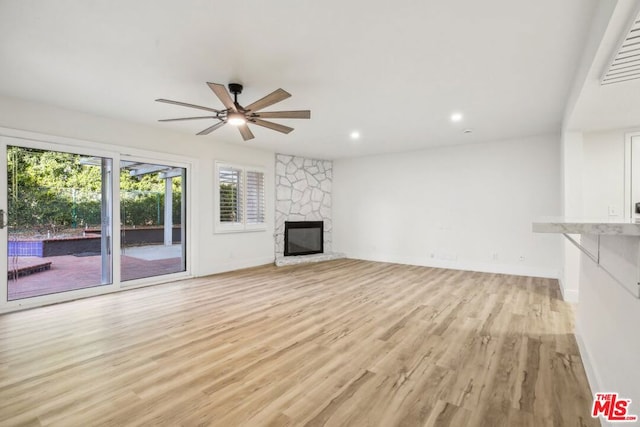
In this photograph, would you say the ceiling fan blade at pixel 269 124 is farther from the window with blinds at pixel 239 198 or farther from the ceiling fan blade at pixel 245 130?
the window with blinds at pixel 239 198

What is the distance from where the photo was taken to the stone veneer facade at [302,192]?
22.4 feet

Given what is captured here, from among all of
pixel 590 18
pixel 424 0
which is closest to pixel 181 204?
pixel 424 0

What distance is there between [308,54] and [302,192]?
188 inches

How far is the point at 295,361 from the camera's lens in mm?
2328

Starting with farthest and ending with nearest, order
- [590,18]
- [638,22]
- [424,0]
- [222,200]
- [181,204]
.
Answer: [222,200]
[181,204]
[590,18]
[424,0]
[638,22]

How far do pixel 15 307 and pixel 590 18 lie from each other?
6123mm

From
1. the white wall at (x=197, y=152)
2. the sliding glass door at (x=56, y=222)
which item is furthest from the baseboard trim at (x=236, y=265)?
the sliding glass door at (x=56, y=222)

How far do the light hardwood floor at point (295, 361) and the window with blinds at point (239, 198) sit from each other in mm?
1959

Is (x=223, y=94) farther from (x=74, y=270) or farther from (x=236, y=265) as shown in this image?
(x=236, y=265)

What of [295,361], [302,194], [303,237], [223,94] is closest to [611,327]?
[295,361]

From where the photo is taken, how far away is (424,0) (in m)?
1.89

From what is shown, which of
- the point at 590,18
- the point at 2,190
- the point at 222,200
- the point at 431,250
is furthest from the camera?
the point at 431,250

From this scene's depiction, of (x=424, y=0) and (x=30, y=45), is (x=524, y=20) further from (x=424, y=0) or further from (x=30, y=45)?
(x=30, y=45)

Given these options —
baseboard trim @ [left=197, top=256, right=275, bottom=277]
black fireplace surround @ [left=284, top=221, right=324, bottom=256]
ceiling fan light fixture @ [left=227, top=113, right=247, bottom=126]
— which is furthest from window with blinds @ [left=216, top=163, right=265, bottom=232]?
ceiling fan light fixture @ [left=227, top=113, right=247, bottom=126]
